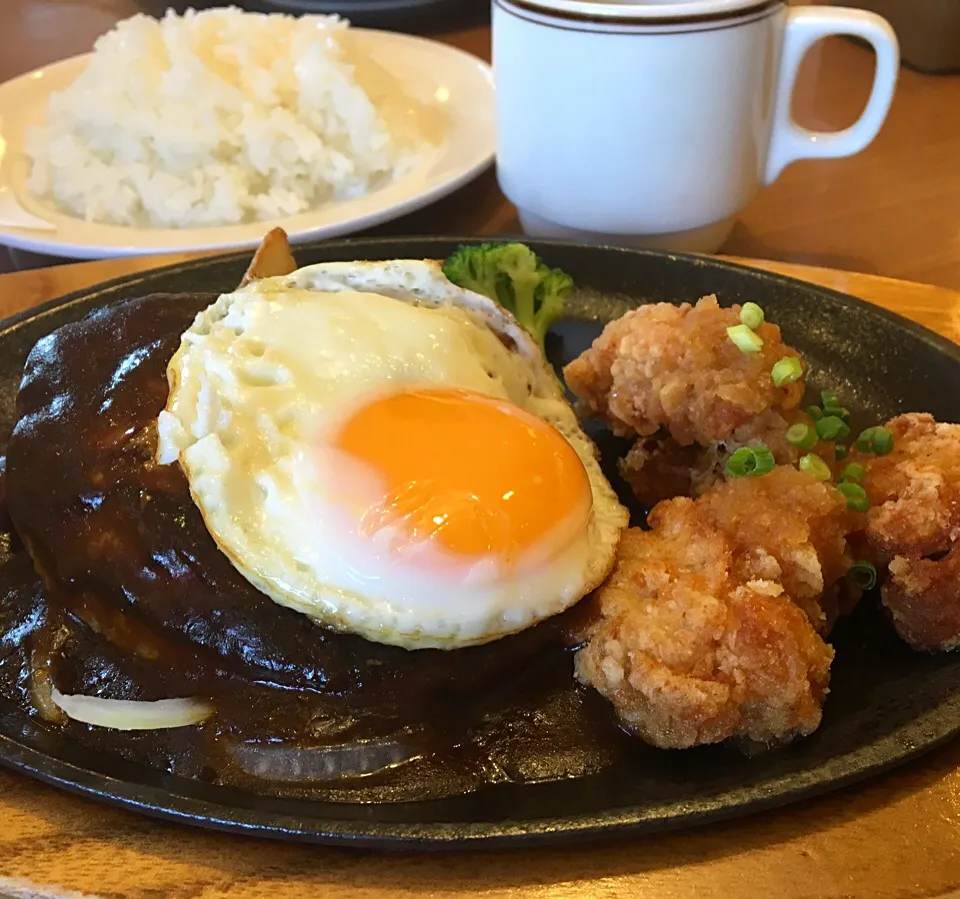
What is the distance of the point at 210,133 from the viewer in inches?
111

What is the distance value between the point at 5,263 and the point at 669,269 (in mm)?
1862

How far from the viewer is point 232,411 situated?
1513mm

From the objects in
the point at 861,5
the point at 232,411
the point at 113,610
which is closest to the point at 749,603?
the point at 232,411

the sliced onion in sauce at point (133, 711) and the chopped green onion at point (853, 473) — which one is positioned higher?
the chopped green onion at point (853, 473)

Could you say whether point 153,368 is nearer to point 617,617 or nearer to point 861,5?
point 617,617

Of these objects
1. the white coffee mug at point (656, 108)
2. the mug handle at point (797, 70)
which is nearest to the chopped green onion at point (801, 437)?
the white coffee mug at point (656, 108)

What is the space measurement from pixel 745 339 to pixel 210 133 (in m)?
1.88

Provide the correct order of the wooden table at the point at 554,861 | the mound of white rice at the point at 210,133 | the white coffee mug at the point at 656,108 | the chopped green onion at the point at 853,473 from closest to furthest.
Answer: the wooden table at the point at 554,861 → the chopped green onion at the point at 853,473 → the white coffee mug at the point at 656,108 → the mound of white rice at the point at 210,133

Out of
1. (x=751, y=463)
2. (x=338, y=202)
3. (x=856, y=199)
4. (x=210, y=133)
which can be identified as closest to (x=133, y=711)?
(x=751, y=463)

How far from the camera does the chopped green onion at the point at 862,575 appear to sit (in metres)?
1.49

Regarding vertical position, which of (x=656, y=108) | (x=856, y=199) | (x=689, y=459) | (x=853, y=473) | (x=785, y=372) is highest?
(x=656, y=108)

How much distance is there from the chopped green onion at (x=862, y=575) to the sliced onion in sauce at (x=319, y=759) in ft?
2.35

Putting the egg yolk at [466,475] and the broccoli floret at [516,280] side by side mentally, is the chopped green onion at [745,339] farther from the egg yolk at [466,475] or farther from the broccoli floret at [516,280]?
the broccoli floret at [516,280]

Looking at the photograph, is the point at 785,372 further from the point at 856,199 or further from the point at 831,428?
the point at 856,199
